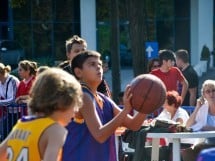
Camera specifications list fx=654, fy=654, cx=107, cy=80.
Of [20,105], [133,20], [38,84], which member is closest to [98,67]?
[38,84]

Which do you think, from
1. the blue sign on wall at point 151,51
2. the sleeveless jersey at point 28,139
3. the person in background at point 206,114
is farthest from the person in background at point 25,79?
the sleeveless jersey at point 28,139

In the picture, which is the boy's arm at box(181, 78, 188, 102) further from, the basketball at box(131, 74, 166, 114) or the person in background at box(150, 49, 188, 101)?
the basketball at box(131, 74, 166, 114)

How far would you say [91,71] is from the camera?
189 inches

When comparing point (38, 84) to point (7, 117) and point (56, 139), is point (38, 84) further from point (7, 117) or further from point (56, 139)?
point (7, 117)

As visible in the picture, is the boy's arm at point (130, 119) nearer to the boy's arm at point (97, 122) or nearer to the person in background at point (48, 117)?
the boy's arm at point (97, 122)

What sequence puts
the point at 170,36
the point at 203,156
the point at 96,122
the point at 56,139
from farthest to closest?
1. the point at 170,36
2. the point at 96,122
3. the point at 56,139
4. the point at 203,156

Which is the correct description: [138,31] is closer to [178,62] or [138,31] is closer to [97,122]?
[178,62]

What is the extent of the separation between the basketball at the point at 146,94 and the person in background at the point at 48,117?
1.20m

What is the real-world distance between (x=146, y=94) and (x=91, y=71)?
487mm

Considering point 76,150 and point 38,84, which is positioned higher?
point 38,84

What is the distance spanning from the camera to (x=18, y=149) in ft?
12.1

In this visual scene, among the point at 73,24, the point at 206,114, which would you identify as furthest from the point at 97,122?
the point at 73,24

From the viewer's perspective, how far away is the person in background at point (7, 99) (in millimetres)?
10641

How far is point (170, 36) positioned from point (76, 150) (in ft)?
103
